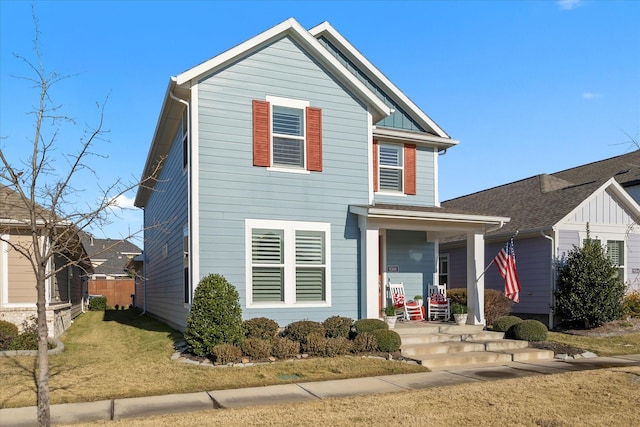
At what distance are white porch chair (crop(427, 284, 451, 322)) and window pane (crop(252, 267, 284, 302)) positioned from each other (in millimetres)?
4832

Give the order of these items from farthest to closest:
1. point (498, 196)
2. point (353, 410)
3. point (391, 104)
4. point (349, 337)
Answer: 1. point (498, 196)
2. point (391, 104)
3. point (349, 337)
4. point (353, 410)

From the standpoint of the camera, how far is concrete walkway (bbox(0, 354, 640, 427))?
22.6 ft

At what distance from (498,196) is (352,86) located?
40.4ft

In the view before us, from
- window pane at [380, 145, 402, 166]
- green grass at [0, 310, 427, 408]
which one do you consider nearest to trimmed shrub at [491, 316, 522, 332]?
green grass at [0, 310, 427, 408]

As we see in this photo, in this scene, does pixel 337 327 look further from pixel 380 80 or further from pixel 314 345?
pixel 380 80

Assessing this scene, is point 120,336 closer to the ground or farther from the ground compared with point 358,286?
closer to the ground

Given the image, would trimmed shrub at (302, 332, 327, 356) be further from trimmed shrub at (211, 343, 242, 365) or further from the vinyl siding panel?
trimmed shrub at (211, 343, 242, 365)

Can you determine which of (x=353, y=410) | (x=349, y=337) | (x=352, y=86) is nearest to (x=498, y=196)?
(x=352, y=86)

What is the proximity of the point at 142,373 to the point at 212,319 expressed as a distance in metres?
1.64

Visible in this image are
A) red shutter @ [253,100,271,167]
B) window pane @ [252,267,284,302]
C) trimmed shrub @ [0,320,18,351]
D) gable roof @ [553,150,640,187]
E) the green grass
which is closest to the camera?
the green grass

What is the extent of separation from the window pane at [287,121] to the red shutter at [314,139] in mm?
215

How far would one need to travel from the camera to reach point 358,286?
12625 mm

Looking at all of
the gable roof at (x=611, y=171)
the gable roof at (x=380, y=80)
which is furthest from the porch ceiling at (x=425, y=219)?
the gable roof at (x=611, y=171)

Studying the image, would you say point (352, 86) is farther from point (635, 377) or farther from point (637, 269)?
point (637, 269)
